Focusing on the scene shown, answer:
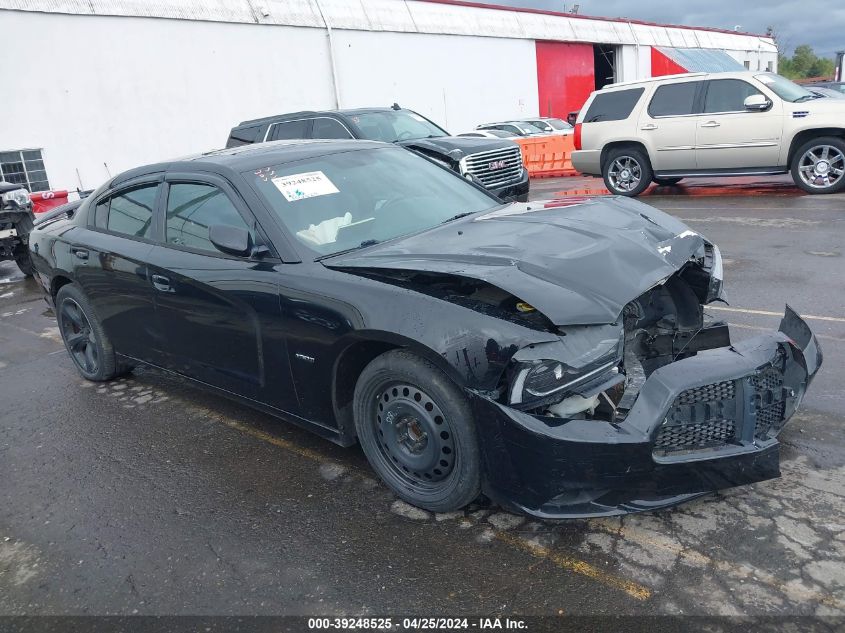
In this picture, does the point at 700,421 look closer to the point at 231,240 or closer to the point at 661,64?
the point at 231,240

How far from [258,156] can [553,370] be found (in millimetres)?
2361

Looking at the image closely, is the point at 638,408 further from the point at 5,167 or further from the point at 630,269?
the point at 5,167

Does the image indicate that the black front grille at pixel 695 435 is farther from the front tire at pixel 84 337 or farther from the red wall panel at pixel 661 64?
the red wall panel at pixel 661 64

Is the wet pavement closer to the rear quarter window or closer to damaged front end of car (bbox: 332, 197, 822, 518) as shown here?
damaged front end of car (bbox: 332, 197, 822, 518)

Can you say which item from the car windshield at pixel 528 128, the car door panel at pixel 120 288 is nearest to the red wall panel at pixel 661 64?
the car windshield at pixel 528 128

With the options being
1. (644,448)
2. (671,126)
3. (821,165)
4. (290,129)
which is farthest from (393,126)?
(644,448)

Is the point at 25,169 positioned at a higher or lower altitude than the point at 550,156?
higher

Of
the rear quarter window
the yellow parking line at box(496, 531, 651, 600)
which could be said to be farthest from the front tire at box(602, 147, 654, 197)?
the yellow parking line at box(496, 531, 651, 600)

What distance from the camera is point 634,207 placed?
13.7 feet

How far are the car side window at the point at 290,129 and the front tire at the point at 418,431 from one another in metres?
8.29

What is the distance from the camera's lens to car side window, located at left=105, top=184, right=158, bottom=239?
4500 millimetres

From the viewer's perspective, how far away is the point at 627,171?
12.3m

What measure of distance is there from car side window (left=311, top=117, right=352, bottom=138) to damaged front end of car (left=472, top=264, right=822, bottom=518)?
27.4 feet

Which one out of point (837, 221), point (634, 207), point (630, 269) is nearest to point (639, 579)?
point (630, 269)
